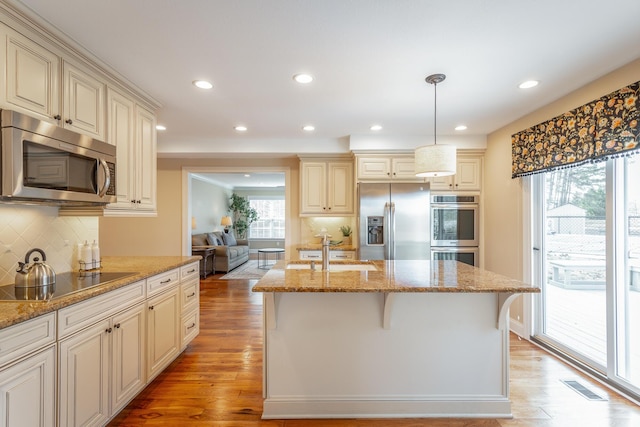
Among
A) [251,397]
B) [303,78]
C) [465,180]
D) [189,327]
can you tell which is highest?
[303,78]

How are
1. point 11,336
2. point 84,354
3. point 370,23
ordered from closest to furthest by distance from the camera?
point 11,336 → point 84,354 → point 370,23

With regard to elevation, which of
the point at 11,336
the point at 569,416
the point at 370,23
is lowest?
the point at 569,416

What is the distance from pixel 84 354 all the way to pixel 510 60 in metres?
3.29

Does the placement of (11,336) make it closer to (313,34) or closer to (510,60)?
(313,34)

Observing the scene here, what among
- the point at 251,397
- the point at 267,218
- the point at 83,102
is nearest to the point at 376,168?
the point at 251,397

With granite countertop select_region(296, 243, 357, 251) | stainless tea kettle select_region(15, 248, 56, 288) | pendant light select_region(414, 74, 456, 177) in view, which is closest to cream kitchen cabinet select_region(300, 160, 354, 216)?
granite countertop select_region(296, 243, 357, 251)

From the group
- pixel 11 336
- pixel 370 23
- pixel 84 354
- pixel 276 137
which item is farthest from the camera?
pixel 276 137

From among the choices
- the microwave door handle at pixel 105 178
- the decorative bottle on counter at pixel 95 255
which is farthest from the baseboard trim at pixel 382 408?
the microwave door handle at pixel 105 178

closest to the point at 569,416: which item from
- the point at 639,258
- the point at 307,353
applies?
the point at 639,258

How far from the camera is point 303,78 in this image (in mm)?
2490

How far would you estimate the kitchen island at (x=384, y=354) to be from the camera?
6.77 feet

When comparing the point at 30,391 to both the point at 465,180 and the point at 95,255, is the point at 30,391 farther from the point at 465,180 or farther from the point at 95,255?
the point at 465,180

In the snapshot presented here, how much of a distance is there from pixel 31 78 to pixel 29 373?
1.56 metres

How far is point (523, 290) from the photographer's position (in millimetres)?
1778
